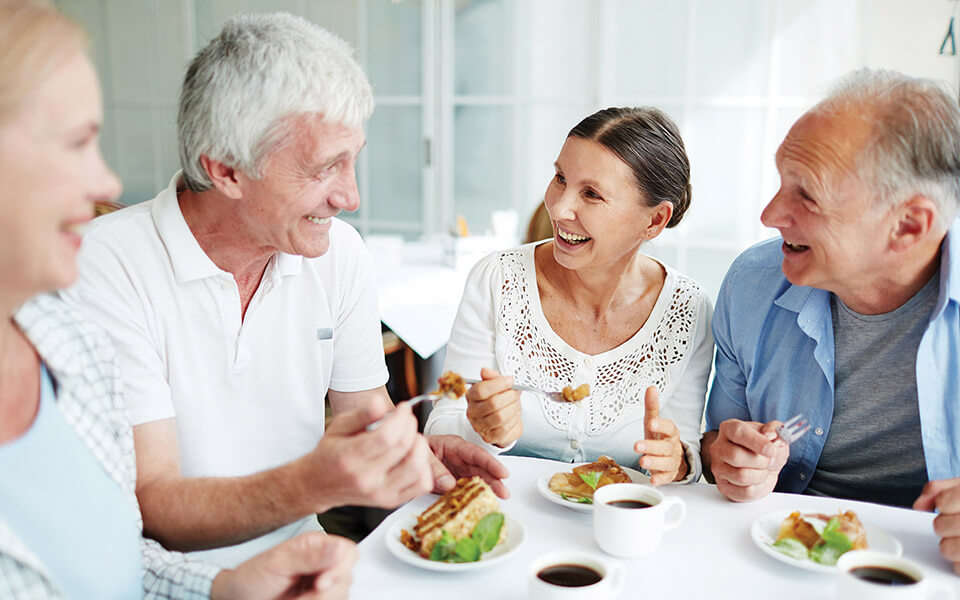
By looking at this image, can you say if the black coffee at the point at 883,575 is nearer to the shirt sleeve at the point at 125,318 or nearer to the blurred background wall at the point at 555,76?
the shirt sleeve at the point at 125,318

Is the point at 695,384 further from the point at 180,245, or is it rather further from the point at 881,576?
the point at 180,245

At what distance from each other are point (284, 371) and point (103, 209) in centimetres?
196

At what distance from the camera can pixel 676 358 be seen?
1746 millimetres

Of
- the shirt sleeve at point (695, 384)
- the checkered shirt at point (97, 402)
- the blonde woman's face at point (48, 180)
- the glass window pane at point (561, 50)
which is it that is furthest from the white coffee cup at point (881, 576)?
the glass window pane at point (561, 50)

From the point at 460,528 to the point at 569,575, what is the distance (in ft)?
0.64

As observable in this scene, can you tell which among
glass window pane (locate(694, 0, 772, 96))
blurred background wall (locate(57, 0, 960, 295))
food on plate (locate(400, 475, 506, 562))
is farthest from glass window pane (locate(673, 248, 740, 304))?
food on plate (locate(400, 475, 506, 562))

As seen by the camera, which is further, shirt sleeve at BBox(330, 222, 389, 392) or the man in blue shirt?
shirt sleeve at BBox(330, 222, 389, 392)

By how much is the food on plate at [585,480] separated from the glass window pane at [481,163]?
3.70 meters

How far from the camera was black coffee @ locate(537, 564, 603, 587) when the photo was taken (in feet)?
3.27

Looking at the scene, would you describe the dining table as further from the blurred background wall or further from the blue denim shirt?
the blurred background wall

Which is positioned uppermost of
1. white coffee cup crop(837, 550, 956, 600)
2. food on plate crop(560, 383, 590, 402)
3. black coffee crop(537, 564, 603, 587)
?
food on plate crop(560, 383, 590, 402)

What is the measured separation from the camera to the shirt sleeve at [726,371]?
5.53 feet

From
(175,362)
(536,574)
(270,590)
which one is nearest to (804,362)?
(536,574)

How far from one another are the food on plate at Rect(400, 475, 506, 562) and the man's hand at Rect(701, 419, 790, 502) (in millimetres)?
412
